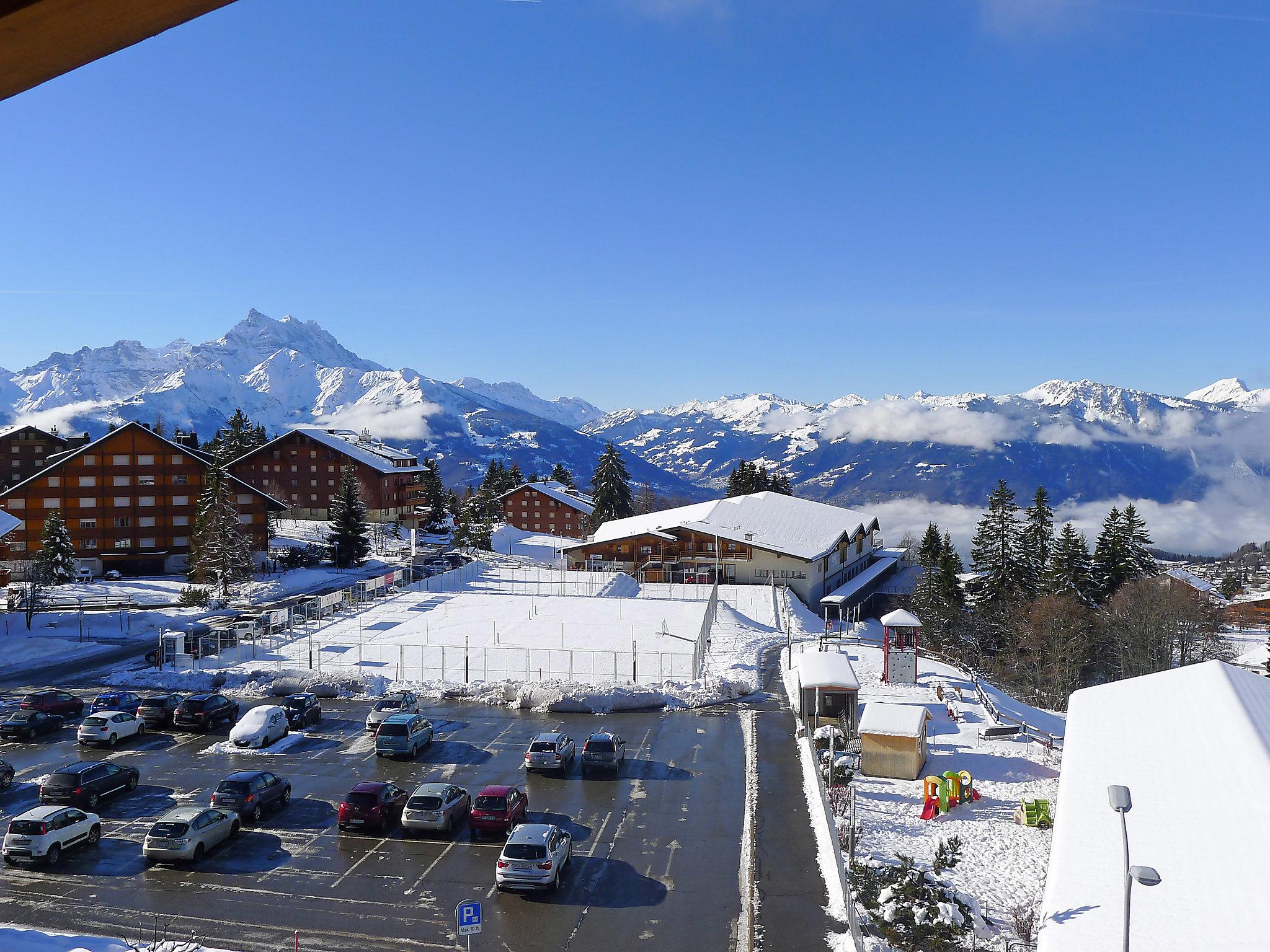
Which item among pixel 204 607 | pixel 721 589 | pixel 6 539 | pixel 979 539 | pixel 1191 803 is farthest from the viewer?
pixel 979 539

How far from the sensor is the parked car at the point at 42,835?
20562 millimetres

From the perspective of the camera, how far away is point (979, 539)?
80.6 metres

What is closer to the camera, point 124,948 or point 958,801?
point 124,948

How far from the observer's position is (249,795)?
23.5 metres

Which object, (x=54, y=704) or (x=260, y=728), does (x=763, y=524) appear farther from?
(x=54, y=704)

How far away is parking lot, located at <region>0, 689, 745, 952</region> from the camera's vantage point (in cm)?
1777

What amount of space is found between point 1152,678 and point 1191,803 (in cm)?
1214

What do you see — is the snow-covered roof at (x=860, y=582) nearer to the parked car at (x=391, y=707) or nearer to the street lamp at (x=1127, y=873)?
the parked car at (x=391, y=707)

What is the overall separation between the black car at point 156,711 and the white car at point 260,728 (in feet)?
9.15

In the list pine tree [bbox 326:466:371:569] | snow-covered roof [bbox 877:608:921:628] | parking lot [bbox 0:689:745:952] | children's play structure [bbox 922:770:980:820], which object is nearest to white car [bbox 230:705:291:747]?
parking lot [bbox 0:689:745:952]

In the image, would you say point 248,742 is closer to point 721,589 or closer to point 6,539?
point 721,589

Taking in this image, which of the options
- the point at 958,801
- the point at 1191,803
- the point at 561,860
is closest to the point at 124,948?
the point at 561,860

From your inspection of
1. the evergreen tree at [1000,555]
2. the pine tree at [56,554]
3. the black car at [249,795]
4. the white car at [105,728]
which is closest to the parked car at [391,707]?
the black car at [249,795]

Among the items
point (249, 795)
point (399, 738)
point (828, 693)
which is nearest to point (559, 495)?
point (828, 693)
